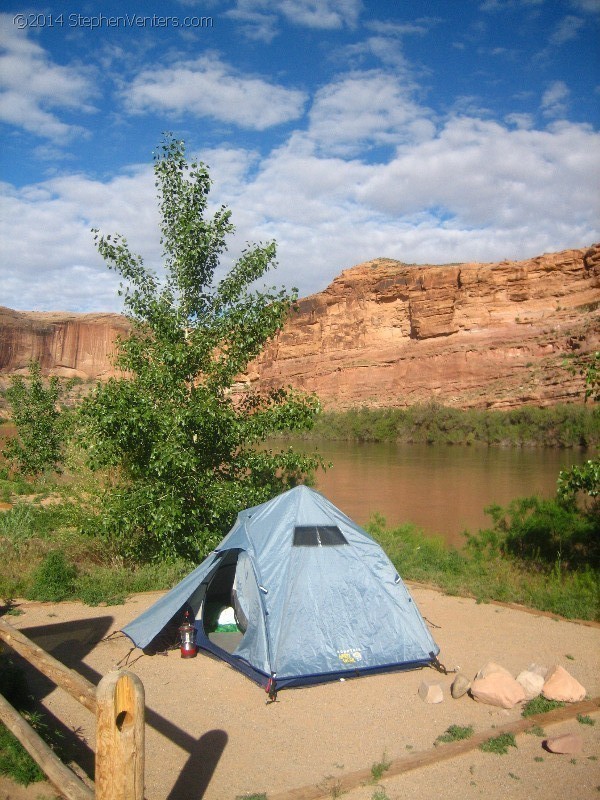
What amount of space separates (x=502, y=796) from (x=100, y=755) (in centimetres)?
260

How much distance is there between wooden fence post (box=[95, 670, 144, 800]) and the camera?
2799 mm

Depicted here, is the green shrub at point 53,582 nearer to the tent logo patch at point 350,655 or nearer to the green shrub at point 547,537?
the tent logo patch at point 350,655

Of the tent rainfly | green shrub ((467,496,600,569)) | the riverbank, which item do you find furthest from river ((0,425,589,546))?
the tent rainfly

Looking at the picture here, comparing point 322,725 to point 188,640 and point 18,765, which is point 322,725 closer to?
point 188,640

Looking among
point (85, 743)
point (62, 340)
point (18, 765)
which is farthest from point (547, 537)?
point (62, 340)

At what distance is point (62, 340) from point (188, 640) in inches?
3875

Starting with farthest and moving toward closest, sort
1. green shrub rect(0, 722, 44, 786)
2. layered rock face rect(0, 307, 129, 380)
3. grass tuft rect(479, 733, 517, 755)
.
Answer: layered rock face rect(0, 307, 129, 380)
grass tuft rect(479, 733, 517, 755)
green shrub rect(0, 722, 44, 786)

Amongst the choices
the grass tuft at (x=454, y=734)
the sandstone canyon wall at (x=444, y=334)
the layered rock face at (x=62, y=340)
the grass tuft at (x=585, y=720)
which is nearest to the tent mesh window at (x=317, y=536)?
the grass tuft at (x=454, y=734)

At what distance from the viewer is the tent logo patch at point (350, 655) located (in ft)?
19.3

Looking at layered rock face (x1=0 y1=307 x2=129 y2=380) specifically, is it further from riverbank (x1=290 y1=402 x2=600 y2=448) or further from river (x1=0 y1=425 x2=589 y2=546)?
river (x1=0 y1=425 x2=589 y2=546)

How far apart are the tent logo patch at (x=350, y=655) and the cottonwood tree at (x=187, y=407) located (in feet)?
Result: 12.0

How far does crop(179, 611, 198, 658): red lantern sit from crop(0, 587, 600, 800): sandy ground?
0.07 meters

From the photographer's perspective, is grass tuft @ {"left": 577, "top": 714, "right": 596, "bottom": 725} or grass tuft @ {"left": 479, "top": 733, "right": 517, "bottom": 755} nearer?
grass tuft @ {"left": 479, "top": 733, "right": 517, "bottom": 755}

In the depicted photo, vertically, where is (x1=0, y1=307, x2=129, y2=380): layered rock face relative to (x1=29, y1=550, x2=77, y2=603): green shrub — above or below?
above
